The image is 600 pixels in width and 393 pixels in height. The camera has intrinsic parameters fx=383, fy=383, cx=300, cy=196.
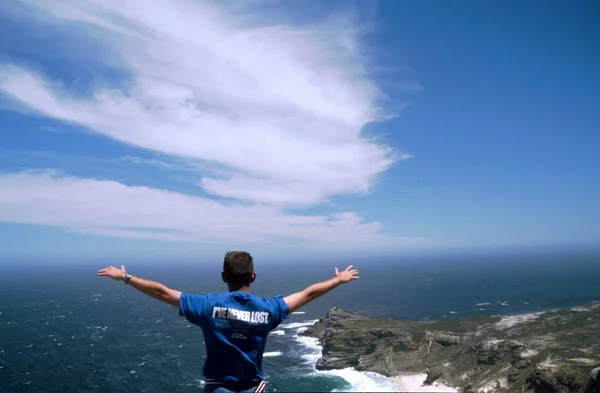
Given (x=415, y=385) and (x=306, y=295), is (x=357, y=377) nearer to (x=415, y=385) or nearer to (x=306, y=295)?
(x=415, y=385)

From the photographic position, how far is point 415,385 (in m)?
54.1

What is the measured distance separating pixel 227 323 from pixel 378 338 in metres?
71.8

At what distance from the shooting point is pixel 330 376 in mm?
61188

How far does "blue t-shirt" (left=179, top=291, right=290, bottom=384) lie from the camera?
3799mm

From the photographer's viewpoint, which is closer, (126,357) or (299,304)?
Answer: (299,304)

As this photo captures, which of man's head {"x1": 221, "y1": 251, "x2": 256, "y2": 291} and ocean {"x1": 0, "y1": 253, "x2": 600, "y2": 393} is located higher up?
man's head {"x1": 221, "y1": 251, "x2": 256, "y2": 291}

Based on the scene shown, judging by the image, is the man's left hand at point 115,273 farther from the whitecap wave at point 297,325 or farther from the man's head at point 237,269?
the whitecap wave at point 297,325

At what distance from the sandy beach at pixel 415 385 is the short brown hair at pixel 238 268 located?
56.8 m

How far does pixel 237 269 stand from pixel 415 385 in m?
58.9

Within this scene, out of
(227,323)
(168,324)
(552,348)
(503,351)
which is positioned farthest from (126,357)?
(227,323)

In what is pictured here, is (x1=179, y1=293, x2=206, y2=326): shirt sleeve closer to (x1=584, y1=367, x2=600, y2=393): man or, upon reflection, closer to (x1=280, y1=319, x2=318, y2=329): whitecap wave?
(x1=584, y1=367, x2=600, y2=393): man

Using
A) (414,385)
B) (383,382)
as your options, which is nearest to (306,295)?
(414,385)

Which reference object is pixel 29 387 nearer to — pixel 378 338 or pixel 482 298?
pixel 378 338

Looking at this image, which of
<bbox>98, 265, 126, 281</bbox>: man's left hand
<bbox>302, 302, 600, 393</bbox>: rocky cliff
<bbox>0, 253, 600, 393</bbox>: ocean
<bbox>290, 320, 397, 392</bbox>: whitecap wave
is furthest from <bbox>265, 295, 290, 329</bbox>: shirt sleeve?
<bbox>0, 253, 600, 393</bbox>: ocean
